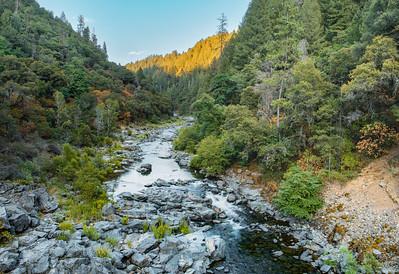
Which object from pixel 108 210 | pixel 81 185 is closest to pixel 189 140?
pixel 81 185

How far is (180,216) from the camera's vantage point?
826 inches

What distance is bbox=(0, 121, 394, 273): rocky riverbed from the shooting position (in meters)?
13.7


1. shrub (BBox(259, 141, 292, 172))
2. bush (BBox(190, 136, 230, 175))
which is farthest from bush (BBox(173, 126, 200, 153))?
shrub (BBox(259, 141, 292, 172))

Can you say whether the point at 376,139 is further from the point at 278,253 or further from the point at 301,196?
the point at 278,253

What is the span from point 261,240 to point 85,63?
73.7 metres

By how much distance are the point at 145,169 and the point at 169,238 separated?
61.0 feet

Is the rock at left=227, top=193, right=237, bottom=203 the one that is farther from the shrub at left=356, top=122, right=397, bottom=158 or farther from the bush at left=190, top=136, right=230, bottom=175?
the shrub at left=356, top=122, right=397, bottom=158

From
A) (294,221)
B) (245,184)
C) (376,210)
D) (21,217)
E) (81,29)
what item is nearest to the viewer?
(21,217)

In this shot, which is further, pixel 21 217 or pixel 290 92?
pixel 290 92

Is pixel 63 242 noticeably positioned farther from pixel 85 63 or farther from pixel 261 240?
pixel 85 63

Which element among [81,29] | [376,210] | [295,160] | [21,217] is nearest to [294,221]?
[376,210]

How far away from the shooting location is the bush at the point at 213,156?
32.3 m

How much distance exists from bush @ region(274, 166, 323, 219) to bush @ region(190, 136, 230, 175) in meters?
10.8

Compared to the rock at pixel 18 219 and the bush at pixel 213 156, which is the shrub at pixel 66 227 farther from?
the bush at pixel 213 156
